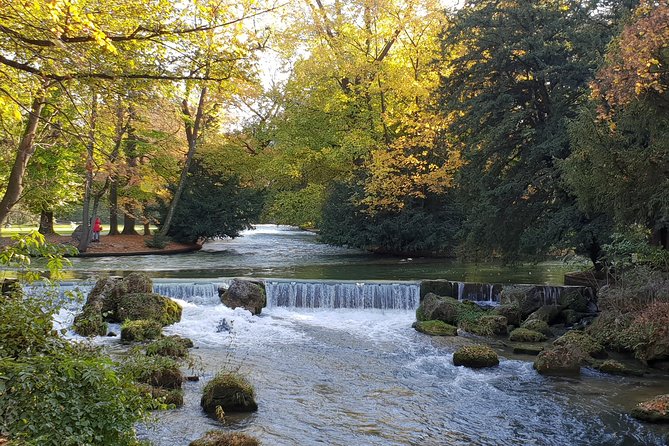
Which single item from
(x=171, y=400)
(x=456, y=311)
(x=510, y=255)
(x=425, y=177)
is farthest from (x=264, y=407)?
(x=425, y=177)

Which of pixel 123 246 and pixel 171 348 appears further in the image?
pixel 123 246

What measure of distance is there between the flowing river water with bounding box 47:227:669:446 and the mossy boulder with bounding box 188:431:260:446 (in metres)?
0.41

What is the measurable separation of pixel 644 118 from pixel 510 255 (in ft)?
23.8

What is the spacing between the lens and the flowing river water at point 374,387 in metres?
7.59

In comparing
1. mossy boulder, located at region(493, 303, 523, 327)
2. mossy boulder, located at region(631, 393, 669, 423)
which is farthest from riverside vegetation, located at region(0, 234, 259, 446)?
mossy boulder, located at region(493, 303, 523, 327)

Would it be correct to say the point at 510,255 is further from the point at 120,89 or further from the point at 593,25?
the point at 120,89

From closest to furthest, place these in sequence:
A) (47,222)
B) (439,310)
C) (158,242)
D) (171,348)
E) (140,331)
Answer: (171,348) < (140,331) < (439,310) < (158,242) < (47,222)

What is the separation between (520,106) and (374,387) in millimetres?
11057

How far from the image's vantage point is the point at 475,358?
35.8 ft

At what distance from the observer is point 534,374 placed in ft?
34.3

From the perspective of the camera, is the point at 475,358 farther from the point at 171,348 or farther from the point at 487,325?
the point at 171,348

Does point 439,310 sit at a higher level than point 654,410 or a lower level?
higher

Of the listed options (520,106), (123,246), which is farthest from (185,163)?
(520,106)

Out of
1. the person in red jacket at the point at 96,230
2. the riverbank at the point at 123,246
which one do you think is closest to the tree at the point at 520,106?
the riverbank at the point at 123,246
